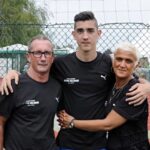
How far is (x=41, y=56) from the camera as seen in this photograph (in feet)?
13.4

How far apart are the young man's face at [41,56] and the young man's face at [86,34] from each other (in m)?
0.31

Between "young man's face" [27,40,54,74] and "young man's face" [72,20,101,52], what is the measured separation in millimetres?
307

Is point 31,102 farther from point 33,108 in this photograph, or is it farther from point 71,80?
point 71,80

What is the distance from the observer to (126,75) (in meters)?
3.98

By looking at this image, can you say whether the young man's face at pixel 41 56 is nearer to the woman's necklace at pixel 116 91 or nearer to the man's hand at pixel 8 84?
the man's hand at pixel 8 84

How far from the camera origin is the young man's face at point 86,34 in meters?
4.27

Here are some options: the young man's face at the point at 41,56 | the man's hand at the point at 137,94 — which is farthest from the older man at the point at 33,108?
the man's hand at the point at 137,94

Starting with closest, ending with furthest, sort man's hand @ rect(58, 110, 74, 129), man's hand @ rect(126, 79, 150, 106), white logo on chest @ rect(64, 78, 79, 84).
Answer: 1. man's hand @ rect(126, 79, 150, 106)
2. man's hand @ rect(58, 110, 74, 129)
3. white logo on chest @ rect(64, 78, 79, 84)

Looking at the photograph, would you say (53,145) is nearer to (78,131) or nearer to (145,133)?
(78,131)

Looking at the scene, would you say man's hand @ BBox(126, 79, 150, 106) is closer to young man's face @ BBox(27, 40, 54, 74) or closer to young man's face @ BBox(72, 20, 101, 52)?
young man's face @ BBox(72, 20, 101, 52)

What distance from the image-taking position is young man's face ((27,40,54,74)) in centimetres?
407

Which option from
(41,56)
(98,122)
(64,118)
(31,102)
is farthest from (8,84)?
(98,122)

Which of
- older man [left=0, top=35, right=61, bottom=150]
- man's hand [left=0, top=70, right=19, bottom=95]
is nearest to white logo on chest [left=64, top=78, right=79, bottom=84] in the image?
older man [left=0, top=35, right=61, bottom=150]

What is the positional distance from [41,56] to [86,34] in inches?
18.5
